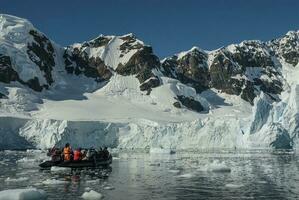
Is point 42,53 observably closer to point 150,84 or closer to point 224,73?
point 150,84

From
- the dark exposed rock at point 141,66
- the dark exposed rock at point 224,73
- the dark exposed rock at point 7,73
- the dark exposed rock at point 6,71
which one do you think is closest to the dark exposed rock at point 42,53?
the dark exposed rock at point 7,73

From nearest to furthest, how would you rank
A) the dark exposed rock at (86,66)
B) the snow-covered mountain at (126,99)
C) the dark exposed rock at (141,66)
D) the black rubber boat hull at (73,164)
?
the black rubber boat hull at (73,164) → the snow-covered mountain at (126,99) → the dark exposed rock at (141,66) → the dark exposed rock at (86,66)

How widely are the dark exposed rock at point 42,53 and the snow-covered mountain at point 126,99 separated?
1.05ft

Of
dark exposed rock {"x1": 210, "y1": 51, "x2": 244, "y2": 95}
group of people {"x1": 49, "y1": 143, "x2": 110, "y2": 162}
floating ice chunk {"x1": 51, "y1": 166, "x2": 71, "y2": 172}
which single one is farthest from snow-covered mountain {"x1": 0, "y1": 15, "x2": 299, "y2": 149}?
floating ice chunk {"x1": 51, "y1": 166, "x2": 71, "y2": 172}

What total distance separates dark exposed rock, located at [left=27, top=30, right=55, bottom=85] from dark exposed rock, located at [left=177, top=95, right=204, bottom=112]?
37.0 meters

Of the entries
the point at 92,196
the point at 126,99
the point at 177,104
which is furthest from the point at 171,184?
the point at 177,104

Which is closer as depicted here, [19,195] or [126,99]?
[19,195]

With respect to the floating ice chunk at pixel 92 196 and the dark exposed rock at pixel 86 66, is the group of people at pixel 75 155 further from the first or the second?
the dark exposed rock at pixel 86 66

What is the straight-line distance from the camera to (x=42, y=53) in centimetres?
15075

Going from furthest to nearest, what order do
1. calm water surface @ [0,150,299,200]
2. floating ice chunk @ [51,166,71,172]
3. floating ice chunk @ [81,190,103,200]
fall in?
floating ice chunk @ [51,166,71,172] → calm water surface @ [0,150,299,200] → floating ice chunk @ [81,190,103,200]

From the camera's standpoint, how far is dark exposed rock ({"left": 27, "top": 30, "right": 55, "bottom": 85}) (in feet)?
477

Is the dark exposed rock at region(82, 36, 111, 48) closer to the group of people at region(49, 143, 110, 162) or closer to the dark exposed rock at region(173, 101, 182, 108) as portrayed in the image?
the dark exposed rock at region(173, 101, 182, 108)

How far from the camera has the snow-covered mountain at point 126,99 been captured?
3364 inches

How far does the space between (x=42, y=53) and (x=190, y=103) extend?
43.9 meters
